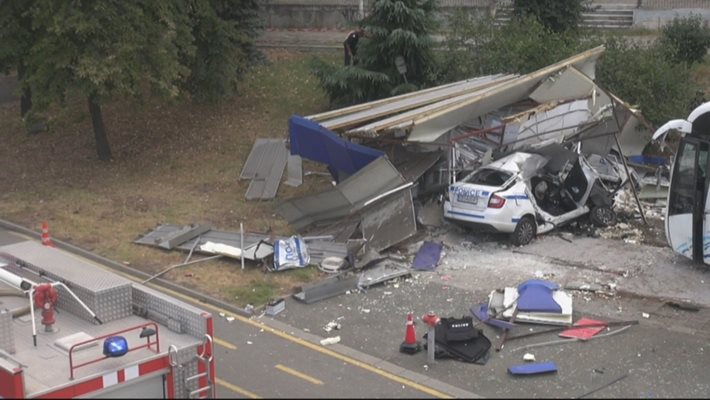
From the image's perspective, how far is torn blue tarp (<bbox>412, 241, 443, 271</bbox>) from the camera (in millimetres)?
15281

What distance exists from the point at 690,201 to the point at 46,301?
10.2 meters

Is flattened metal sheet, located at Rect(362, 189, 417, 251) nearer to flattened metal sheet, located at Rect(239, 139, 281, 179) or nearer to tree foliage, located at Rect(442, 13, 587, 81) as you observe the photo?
flattened metal sheet, located at Rect(239, 139, 281, 179)

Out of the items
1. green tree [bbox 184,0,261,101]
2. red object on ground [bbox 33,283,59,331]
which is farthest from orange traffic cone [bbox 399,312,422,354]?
green tree [bbox 184,0,261,101]

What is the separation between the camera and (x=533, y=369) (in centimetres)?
1114

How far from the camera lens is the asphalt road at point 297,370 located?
34.8 ft

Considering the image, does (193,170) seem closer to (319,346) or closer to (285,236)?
(285,236)

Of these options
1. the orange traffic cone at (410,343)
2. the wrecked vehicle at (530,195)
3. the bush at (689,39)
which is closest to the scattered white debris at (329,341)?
the orange traffic cone at (410,343)

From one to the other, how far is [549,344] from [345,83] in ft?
41.1

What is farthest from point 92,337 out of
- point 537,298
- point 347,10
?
point 347,10

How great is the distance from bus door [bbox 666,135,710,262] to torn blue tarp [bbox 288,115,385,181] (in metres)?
5.17

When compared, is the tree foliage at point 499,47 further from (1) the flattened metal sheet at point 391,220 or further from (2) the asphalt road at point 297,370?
(2) the asphalt road at point 297,370

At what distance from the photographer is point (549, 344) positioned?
12055mm

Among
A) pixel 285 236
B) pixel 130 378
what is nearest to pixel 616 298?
pixel 285 236

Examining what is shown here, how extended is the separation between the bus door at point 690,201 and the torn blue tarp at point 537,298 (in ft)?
8.96
